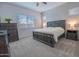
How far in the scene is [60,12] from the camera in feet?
16.2

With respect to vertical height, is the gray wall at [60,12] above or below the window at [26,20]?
above

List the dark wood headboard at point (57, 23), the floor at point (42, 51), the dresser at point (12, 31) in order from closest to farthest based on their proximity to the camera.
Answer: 1. the floor at point (42, 51)
2. the dresser at point (12, 31)
3. the dark wood headboard at point (57, 23)

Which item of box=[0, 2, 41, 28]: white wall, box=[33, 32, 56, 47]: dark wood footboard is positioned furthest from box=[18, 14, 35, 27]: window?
box=[33, 32, 56, 47]: dark wood footboard

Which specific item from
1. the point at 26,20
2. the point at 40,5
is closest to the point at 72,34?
the point at 40,5

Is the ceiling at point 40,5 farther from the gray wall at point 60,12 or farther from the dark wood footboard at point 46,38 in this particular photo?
the dark wood footboard at point 46,38

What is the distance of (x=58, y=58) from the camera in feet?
7.53

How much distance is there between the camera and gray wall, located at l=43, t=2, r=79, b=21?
425cm

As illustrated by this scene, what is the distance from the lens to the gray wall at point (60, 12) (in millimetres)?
4245

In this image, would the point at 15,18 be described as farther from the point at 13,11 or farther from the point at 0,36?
the point at 0,36

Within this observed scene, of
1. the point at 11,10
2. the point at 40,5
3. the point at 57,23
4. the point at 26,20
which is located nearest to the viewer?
the point at 11,10

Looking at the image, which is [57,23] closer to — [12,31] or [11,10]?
[12,31]

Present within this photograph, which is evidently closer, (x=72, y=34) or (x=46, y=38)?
(x=46, y=38)

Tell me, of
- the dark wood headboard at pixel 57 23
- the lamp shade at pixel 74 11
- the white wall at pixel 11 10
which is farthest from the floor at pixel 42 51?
the dark wood headboard at pixel 57 23

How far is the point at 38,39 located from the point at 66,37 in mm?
1599
